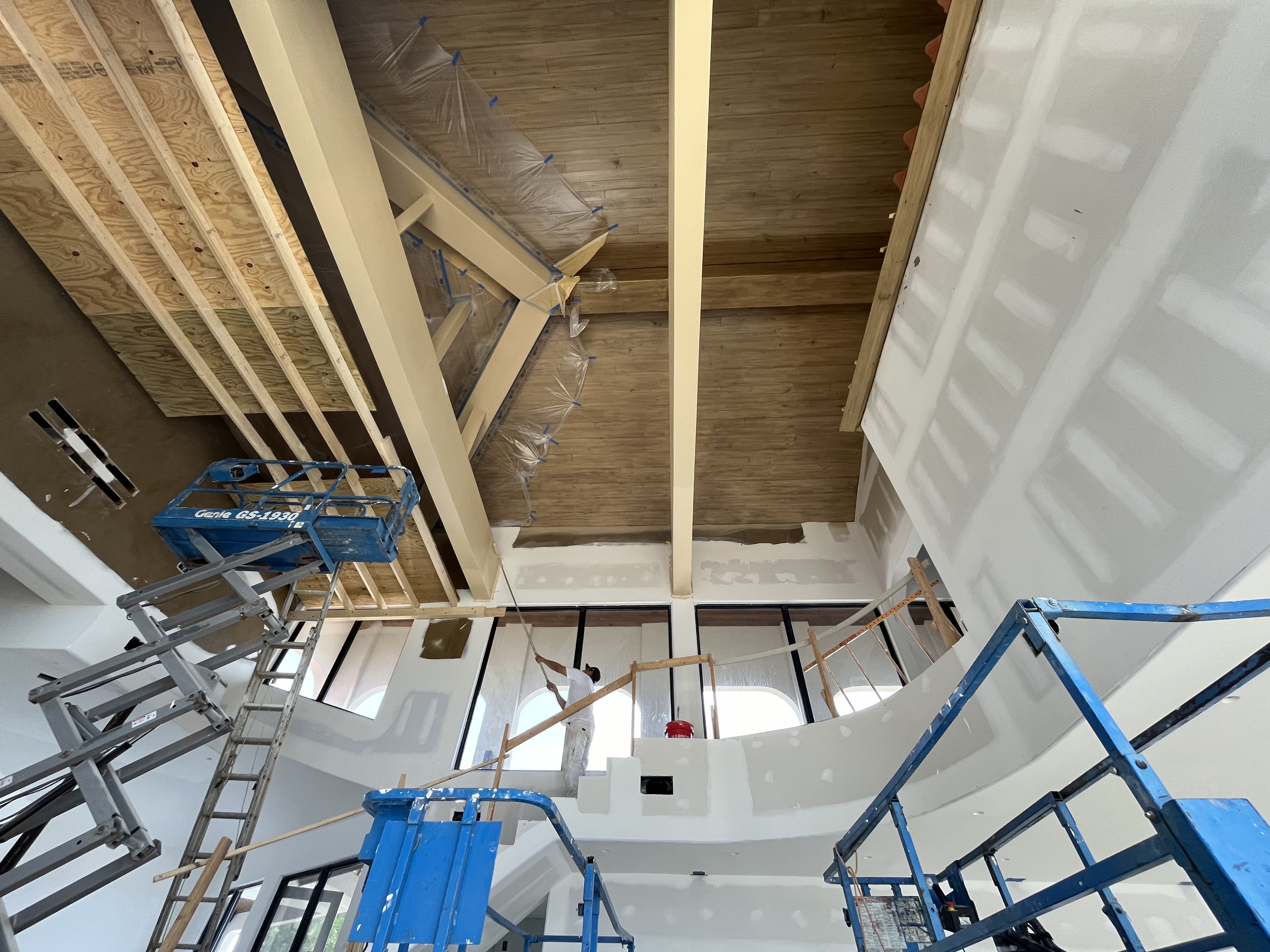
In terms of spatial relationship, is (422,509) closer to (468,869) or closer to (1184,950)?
(468,869)

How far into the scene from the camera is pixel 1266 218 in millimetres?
1942

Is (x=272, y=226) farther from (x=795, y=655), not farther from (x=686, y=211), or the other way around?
(x=795, y=655)

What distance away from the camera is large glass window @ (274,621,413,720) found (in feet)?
23.7

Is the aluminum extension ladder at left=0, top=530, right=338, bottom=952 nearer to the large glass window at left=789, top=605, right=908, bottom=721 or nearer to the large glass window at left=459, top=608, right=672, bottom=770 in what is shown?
the large glass window at left=459, top=608, right=672, bottom=770

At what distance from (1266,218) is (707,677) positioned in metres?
6.89

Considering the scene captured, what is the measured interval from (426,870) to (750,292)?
5.53 meters

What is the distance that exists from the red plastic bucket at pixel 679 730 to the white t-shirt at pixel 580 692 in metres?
0.93

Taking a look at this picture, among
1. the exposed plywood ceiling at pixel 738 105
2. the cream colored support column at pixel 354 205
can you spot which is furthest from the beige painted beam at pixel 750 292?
the cream colored support column at pixel 354 205

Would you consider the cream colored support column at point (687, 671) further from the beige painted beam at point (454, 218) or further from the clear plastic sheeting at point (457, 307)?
the beige painted beam at point (454, 218)

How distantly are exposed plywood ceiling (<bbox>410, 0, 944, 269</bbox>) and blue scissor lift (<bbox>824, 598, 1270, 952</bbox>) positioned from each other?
5.16 metres

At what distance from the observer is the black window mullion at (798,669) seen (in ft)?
20.1

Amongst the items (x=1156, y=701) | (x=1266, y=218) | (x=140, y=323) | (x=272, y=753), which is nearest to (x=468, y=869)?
(x=272, y=753)

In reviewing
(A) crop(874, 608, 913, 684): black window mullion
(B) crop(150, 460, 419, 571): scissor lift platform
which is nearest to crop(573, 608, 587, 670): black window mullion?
(B) crop(150, 460, 419, 571): scissor lift platform

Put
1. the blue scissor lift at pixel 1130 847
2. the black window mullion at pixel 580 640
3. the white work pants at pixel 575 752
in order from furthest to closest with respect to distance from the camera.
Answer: the black window mullion at pixel 580 640 → the white work pants at pixel 575 752 → the blue scissor lift at pixel 1130 847
